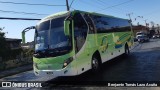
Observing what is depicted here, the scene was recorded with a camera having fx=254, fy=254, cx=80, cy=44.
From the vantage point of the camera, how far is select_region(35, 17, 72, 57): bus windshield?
11.4 meters

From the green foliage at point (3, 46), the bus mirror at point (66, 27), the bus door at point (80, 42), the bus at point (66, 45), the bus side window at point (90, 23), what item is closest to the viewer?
the bus mirror at point (66, 27)

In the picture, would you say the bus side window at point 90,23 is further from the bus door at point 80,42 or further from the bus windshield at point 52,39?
the bus windshield at point 52,39

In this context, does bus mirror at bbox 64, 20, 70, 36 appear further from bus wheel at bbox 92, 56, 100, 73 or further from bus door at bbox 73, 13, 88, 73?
bus wheel at bbox 92, 56, 100, 73

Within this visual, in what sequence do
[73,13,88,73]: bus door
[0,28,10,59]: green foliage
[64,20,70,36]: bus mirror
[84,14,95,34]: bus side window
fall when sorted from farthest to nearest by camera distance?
[0,28,10,59]: green foliage < [84,14,95,34]: bus side window < [73,13,88,73]: bus door < [64,20,70,36]: bus mirror

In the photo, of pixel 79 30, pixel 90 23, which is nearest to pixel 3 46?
pixel 90 23

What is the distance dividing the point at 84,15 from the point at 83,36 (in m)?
1.37

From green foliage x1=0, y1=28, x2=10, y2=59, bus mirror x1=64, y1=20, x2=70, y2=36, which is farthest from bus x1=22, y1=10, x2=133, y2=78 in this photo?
green foliage x1=0, y1=28, x2=10, y2=59

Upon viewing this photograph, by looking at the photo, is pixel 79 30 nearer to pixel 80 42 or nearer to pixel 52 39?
pixel 80 42

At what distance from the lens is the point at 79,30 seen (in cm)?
1230

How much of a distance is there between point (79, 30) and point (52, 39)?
1485 millimetres

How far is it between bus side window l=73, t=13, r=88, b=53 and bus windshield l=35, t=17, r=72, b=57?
593 millimetres

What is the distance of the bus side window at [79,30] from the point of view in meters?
11.9

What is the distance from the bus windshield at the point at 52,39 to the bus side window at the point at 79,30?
0.59 m

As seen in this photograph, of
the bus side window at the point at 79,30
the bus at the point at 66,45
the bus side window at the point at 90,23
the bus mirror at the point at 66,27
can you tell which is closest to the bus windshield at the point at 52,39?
the bus at the point at 66,45
